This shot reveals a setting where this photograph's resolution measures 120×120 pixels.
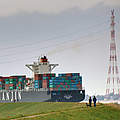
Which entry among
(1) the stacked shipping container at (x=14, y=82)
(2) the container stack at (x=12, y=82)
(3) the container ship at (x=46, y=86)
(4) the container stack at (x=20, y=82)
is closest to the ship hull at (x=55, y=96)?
(3) the container ship at (x=46, y=86)

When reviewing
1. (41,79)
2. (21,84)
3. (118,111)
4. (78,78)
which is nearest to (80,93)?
(78,78)

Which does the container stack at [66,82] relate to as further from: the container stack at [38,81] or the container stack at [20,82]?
the container stack at [20,82]

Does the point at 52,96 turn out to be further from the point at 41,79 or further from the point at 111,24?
the point at 111,24

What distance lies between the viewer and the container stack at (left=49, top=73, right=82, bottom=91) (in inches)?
4628

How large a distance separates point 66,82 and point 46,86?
22.4 feet

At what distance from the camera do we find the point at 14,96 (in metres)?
133

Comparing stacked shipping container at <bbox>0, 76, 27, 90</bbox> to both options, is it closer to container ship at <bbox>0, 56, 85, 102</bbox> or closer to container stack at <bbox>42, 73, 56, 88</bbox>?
container ship at <bbox>0, 56, 85, 102</bbox>

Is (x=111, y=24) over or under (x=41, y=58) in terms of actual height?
over

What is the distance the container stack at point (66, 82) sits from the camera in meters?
118

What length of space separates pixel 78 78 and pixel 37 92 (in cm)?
1476

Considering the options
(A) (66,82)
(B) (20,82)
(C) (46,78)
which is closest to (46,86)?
(C) (46,78)

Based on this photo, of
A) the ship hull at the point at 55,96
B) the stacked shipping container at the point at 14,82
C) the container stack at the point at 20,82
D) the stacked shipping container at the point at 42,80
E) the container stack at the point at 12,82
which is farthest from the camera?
the container stack at the point at 12,82

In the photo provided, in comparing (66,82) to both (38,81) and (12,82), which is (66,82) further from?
(12,82)

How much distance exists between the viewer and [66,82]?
118500 millimetres
